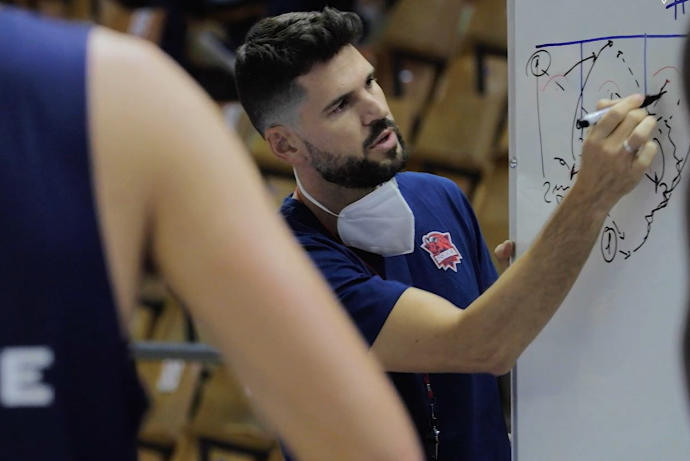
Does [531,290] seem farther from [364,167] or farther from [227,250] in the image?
[227,250]

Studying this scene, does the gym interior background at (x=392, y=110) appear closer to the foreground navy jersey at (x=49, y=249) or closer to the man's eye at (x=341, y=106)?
the man's eye at (x=341, y=106)

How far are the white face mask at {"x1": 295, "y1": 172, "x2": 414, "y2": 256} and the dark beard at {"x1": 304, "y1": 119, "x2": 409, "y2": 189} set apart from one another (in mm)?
36

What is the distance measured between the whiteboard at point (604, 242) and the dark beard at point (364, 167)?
10.7 inches

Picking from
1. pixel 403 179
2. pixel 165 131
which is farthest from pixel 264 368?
pixel 403 179

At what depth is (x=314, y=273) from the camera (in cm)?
66

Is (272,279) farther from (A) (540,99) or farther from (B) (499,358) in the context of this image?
(A) (540,99)

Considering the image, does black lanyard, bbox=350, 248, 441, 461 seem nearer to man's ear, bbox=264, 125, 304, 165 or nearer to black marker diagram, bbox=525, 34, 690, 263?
black marker diagram, bbox=525, 34, 690, 263

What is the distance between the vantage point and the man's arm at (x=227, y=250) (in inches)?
24.4

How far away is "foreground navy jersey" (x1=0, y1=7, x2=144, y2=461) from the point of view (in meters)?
0.62

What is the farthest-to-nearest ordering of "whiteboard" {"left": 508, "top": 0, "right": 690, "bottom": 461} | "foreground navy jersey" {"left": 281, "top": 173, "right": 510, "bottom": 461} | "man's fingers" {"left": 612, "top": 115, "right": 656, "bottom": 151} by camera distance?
"foreground navy jersey" {"left": 281, "top": 173, "right": 510, "bottom": 461} < "whiteboard" {"left": 508, "top": 0, "right": 690, "bottom": 461} < "man's fingers" {"left": 612, "top": 115, "right": 656, "bottom": 151}

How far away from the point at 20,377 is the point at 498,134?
3.19 m

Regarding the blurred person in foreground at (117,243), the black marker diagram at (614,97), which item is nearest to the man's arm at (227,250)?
the blurred person in foreground at (117,243)

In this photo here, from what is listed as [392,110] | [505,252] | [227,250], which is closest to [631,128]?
[505,252]

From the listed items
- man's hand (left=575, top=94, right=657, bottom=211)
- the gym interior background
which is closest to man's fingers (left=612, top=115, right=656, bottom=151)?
man's hand (left=575, top=94, right=657, bottom=211)
